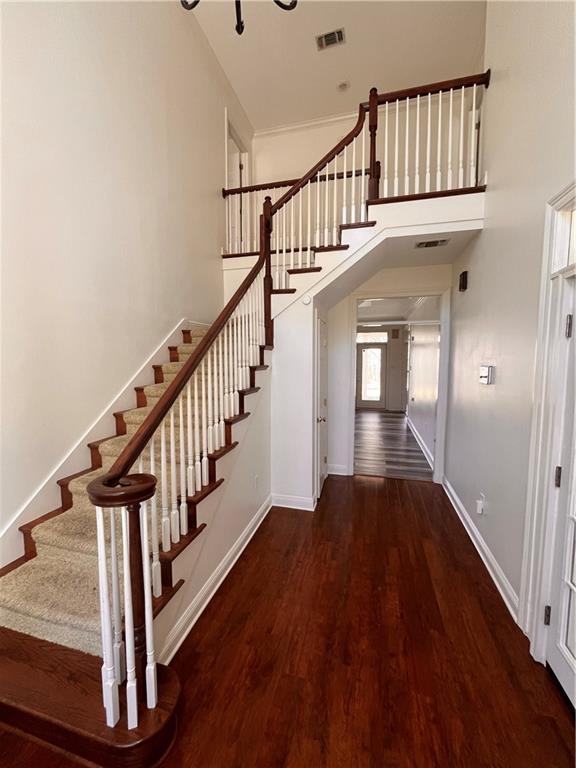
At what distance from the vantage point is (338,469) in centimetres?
442

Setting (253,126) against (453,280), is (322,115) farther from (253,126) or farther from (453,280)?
(453,280)

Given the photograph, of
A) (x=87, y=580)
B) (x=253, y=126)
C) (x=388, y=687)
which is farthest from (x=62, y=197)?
(x=253, y=126)

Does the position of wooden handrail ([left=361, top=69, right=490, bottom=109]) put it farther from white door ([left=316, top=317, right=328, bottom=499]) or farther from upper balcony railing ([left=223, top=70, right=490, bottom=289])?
white door ([left=316, top=317, right=328, bottom=499])

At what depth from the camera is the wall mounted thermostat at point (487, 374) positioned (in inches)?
95.7

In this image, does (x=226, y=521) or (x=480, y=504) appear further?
(x=480, y=504)

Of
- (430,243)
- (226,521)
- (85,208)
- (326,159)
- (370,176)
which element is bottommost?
(226,521)

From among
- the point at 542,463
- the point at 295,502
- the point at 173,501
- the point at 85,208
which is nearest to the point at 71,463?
the point at 173,501

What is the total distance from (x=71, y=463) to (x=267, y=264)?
93.5 inches

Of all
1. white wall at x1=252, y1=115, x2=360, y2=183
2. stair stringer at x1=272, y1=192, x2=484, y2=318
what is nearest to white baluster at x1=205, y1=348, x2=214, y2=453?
stair stringer at x1=272, y1=192, x2=484, y2=318

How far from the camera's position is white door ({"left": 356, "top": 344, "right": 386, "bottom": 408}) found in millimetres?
10234

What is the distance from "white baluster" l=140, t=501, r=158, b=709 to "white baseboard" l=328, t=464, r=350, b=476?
10.9 ft

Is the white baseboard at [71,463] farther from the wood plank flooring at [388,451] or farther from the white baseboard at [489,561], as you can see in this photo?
the wood plank flooring at [388,451]

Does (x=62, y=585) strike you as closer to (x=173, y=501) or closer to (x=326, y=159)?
(x=173, y=501)

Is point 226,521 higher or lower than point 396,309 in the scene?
lower
